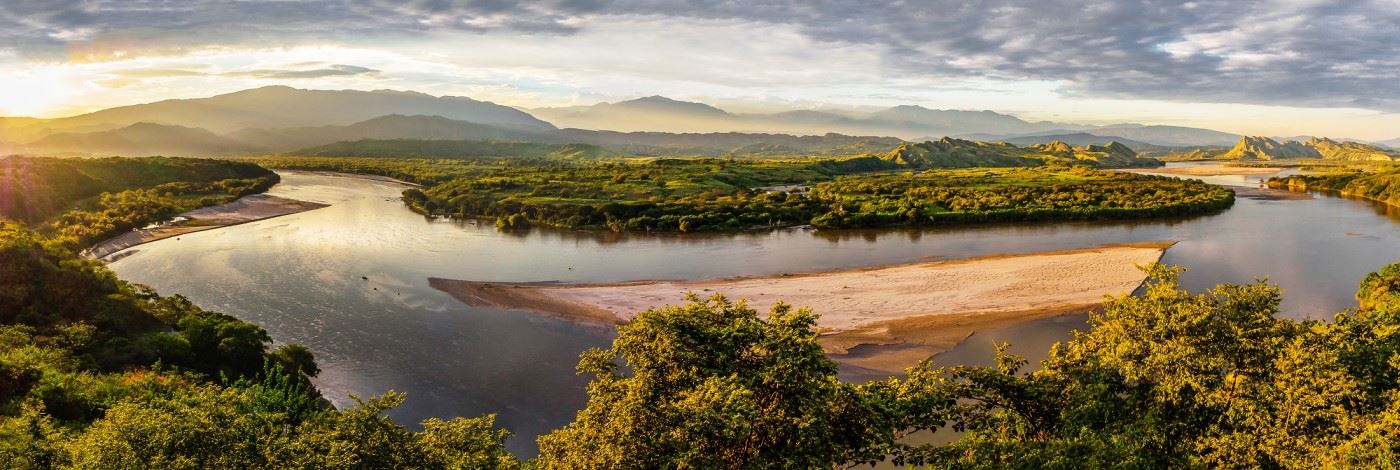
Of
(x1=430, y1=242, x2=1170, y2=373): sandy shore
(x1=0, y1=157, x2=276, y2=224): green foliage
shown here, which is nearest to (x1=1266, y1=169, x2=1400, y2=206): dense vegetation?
(x1=430, y1=242, x2=1170, y2=373): sandy shore

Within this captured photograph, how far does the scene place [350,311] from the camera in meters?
50.6

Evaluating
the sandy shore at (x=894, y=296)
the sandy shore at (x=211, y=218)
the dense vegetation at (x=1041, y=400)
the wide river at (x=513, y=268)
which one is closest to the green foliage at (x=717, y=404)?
the dense vegetation at (x=1041, y=400)

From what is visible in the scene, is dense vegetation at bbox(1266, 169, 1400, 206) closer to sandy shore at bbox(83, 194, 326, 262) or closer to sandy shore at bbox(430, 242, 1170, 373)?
sandy shore at bbox(430, 242, 1170, 373)

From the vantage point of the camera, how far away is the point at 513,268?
217ft

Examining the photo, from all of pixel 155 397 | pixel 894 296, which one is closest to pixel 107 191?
pixel 155 397

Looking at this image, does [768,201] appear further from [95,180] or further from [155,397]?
[95,180]

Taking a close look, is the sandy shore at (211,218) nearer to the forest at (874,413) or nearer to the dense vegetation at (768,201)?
the dense vegetation at (768,201)

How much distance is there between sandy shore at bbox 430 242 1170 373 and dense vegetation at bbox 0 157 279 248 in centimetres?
5398

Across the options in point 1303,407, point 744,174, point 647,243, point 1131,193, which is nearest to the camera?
point 1303,407

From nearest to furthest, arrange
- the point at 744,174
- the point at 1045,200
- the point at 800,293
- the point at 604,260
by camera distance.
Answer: the point at 800,293 → the point at 604,260 → the point at 1045,200 → the point at 744,174

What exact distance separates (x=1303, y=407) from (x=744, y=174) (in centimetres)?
13962

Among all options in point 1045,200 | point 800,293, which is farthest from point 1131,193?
point 800,293

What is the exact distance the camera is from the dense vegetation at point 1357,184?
12466cm

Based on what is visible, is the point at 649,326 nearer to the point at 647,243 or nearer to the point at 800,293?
the point at 800,293
